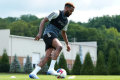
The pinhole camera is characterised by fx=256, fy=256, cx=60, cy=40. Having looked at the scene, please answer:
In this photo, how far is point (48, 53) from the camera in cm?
722

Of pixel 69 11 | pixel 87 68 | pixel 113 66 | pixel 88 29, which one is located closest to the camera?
pixel 69 11

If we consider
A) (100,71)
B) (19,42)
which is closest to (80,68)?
(100,71)

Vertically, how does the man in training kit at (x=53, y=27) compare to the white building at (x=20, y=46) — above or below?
above

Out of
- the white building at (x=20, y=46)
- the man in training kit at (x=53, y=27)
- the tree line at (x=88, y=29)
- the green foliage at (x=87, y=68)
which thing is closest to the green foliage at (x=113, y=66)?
the green foliage at (x=87, y=68)

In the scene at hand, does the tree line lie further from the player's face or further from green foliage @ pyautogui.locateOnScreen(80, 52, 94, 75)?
the player's face

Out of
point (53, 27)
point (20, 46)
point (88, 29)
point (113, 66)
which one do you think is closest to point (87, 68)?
point (113, 66)

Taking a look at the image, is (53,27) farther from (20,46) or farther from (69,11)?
(20,46)

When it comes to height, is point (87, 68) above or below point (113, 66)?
below

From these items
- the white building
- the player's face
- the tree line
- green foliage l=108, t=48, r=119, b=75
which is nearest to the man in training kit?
the player's face

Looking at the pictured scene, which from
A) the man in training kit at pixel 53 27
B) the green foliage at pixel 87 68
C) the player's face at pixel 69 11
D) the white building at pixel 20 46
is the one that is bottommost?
the green foliage at pixel 87 68

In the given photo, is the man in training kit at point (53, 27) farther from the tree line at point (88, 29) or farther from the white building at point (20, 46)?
the tree line at point (88, 29)

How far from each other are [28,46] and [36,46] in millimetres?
1991

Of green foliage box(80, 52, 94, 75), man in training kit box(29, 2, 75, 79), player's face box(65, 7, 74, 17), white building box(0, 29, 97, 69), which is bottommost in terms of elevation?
green foliage box(80, 52, 94, 75)

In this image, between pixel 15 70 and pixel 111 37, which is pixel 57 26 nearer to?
pixel 15 70
